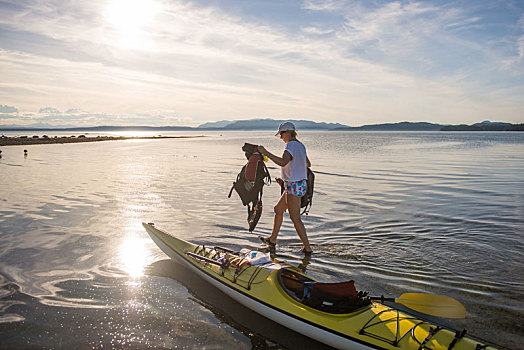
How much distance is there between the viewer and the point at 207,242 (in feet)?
26.3

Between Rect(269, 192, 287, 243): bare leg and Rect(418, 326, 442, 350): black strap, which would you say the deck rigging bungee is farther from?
Rect(418, 326, 442, 350): black strap

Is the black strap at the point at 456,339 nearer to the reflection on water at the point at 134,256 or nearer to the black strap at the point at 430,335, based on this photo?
the black strap at the point at 430,335

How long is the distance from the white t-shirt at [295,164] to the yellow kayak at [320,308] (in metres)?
1.69

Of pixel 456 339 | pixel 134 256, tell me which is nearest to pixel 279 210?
pixel 134 256

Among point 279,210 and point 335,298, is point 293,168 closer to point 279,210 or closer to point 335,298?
point 279,210

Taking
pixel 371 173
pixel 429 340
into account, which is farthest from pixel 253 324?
pixel 371 173

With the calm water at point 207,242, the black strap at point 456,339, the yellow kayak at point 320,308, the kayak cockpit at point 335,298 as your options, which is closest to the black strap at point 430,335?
the yellow kayak at point 320,308

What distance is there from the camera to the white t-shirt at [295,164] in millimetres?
6574

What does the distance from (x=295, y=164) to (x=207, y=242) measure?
286cm

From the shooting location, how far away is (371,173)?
1925 centimetres

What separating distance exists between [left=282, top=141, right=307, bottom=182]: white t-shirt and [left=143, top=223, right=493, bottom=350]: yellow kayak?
5.53ft

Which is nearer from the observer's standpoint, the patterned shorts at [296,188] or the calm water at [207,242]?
the calm water at [207,242]

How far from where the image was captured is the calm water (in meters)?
4.60

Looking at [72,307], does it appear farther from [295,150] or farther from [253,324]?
[295,150]
